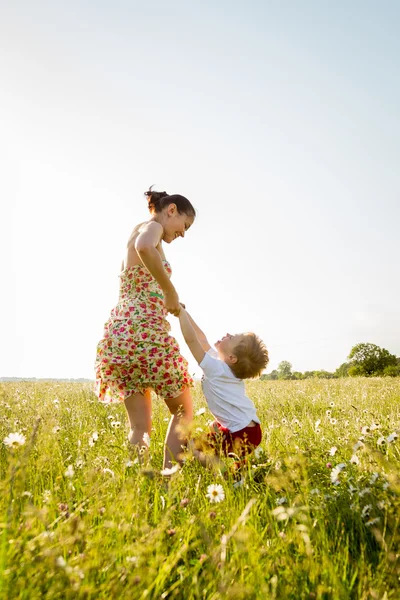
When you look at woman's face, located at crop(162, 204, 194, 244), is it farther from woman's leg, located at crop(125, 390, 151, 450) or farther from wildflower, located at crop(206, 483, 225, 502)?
wildflower, located at crop(206, 483, 225, 502)

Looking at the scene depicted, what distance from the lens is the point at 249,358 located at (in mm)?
4273

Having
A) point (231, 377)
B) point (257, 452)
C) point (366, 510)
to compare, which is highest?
point (231, 377)

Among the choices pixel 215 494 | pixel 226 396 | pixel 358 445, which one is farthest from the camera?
pixel 226 396

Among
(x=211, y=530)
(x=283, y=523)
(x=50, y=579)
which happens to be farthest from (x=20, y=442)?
(x=283, y=523)

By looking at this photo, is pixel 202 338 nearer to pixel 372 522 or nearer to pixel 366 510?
pixel 366 510

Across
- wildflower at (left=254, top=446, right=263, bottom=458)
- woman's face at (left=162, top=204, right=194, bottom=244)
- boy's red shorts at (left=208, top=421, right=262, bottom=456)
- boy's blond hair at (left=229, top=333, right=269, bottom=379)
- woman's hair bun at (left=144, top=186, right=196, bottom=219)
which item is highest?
woman's hair bun at (left=144, top=186, right=196, bottom=219)

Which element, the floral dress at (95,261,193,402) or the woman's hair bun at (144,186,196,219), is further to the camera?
the woman's hair bun at (144,186,196,219)

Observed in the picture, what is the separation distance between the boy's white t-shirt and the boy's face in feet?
0.26

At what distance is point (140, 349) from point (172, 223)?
3.98ft

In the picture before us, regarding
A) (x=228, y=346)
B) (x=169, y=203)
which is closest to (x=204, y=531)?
(x=228, y=346)

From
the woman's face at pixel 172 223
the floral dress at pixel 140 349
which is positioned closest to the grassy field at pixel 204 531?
the floral dress at pixel 140 349

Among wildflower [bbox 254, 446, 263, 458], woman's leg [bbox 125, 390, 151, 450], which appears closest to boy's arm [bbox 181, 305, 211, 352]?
woman's leg [bbox 125, 390, 151, 450]

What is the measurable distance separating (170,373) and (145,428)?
51cm

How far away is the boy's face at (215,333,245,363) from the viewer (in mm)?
4324
